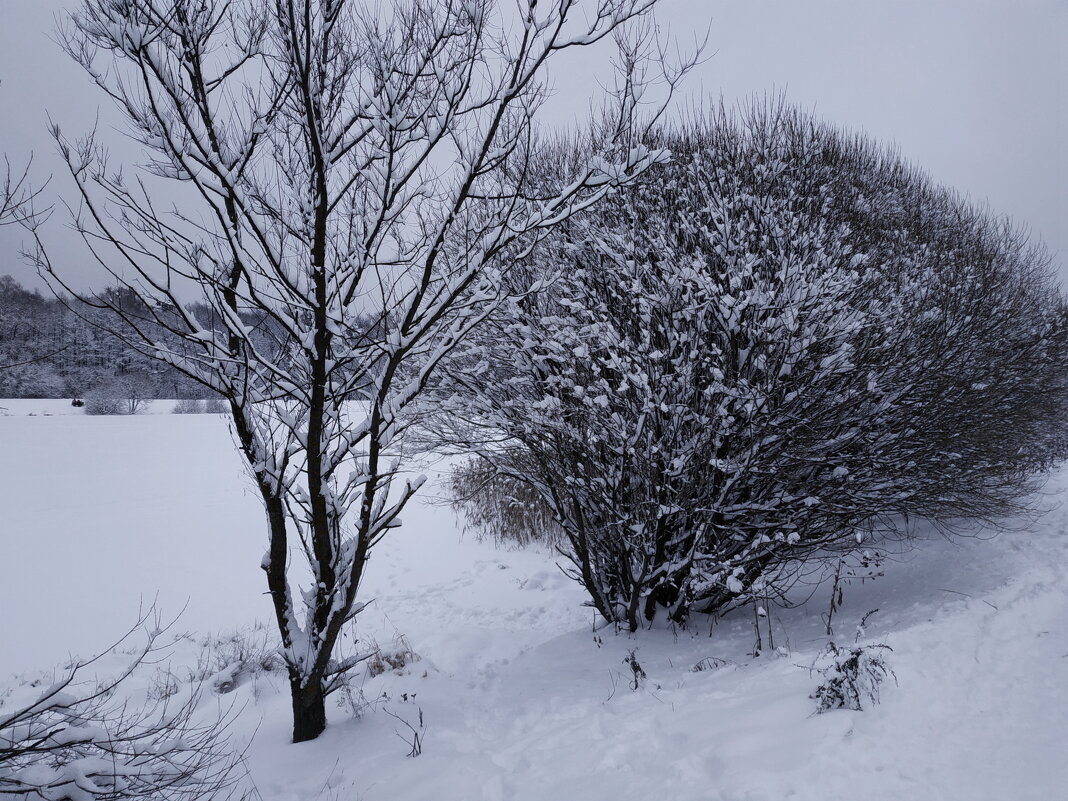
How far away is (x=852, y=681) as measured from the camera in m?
2.70

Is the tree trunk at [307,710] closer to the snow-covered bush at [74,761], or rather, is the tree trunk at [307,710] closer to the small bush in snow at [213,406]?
the snow-covered bush at [74,761]

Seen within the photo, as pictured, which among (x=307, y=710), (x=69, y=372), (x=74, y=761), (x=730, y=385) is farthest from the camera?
(x=69, y=372)

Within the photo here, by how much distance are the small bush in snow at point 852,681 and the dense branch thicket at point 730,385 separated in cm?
134

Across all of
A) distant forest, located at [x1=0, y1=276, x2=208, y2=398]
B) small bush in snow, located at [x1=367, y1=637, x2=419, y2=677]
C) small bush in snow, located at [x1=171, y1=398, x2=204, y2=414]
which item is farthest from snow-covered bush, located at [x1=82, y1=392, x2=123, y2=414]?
small bush in snow, located at [x1=367, y1=637, x2=419, y2=677]

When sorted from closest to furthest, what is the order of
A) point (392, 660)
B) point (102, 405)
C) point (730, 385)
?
point (730, 385), point (392, 660), point (102, 405)

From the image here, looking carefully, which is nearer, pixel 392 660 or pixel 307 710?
pixel 307 710

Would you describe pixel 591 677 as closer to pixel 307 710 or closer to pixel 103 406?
pixel 307 710

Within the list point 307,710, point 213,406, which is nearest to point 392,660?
point 307,710

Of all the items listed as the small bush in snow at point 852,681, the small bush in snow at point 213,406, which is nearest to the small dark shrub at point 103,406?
the small bush in snow at point 213,406

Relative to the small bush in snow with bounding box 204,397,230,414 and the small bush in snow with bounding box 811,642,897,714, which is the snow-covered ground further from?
the small bush in snow with bounding box 204,397,230,414

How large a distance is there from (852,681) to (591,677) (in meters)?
2.17

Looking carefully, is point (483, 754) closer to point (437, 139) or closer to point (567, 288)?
point (437, 139)

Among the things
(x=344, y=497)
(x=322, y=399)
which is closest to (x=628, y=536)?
(x=344, y=497)

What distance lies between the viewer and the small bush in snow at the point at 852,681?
2.69 m
